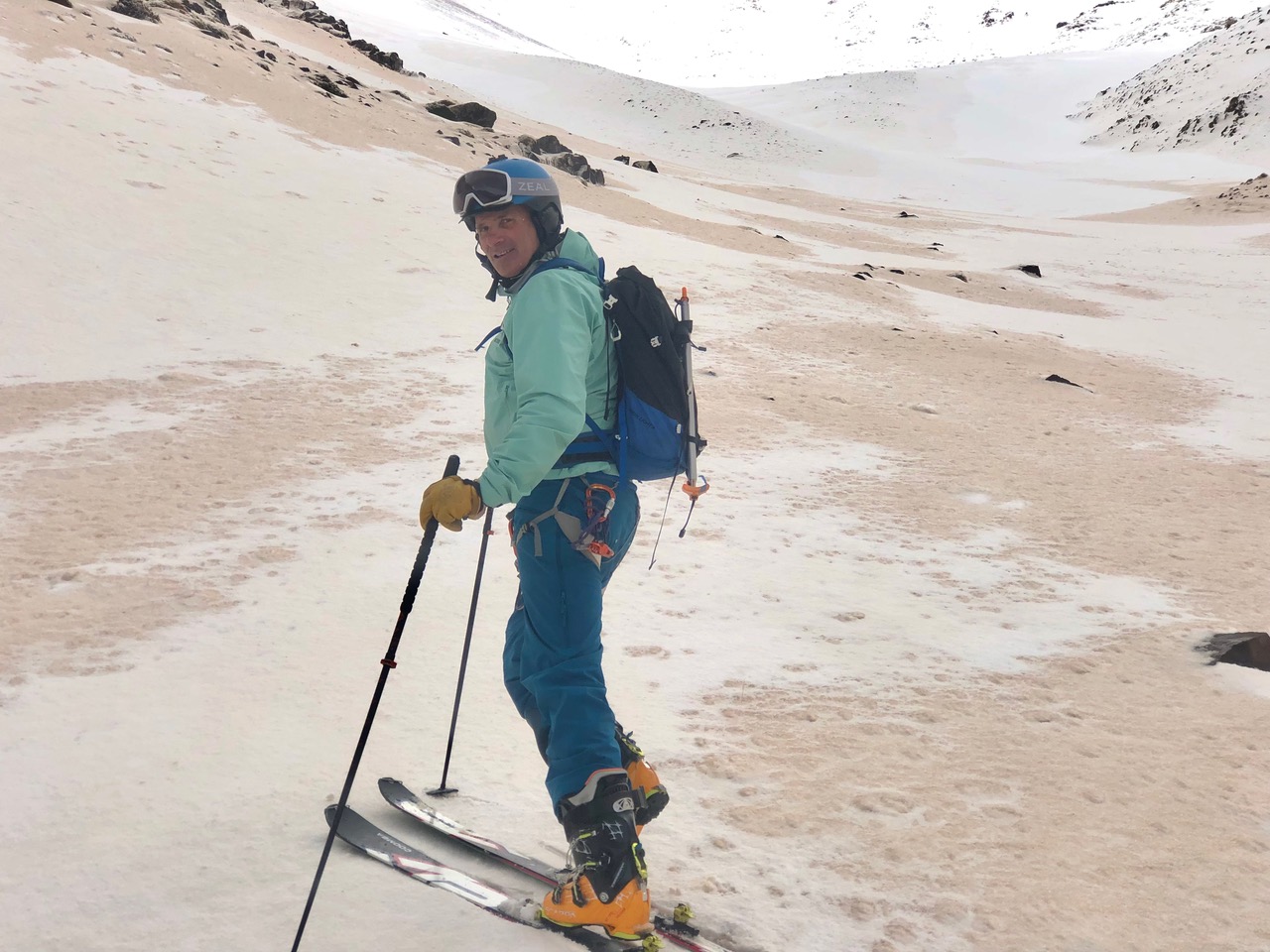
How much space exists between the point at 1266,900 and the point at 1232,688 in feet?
5.91

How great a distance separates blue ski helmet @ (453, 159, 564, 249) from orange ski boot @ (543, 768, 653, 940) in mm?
1515

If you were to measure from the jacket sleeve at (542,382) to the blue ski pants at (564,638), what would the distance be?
9.3 inches

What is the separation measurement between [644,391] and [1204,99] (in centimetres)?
6972

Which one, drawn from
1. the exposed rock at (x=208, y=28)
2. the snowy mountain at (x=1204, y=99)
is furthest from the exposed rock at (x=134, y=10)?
the snowy mountain at (x=1204, y=99)

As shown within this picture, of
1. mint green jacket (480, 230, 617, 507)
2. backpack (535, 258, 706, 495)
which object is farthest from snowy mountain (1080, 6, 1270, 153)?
mint green jacket (480, 230, 617, 507)

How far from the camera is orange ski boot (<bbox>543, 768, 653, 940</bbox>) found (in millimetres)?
2607

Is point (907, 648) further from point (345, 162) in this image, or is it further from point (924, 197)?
point (924, 197)

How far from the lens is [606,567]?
9.45 feet

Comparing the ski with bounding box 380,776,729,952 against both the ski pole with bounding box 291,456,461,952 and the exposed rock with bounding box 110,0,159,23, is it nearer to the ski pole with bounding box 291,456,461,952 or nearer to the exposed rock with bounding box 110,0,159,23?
the ski pole with bounding box 291,456,461,952

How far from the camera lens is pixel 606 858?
8.60 feet

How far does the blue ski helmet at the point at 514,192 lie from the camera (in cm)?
274

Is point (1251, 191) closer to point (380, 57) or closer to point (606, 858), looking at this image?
point (380, 57)

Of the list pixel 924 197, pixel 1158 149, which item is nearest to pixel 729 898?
pixel 924 197

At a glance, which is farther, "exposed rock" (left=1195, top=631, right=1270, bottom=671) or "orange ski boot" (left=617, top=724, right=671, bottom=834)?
"exposed rock" (left=1195, top=631, right=1270, bottom=671)
